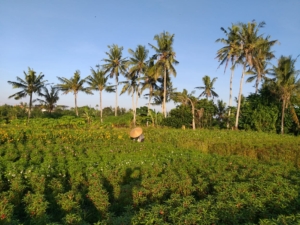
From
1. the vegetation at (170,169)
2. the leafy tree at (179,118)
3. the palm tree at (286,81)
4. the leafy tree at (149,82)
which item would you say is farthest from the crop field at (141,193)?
the leafy tree at (149,82)

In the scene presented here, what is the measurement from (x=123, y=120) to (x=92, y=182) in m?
24.7

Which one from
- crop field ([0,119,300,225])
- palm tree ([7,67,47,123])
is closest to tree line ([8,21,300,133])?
palm tree ([7,67,47,123])

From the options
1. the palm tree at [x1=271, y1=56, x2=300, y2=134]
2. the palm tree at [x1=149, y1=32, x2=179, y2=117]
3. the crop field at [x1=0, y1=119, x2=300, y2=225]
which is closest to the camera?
the crop field at [x1=0, y1=119, x2=300, y2=225]

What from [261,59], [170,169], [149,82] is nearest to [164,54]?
[149,82]

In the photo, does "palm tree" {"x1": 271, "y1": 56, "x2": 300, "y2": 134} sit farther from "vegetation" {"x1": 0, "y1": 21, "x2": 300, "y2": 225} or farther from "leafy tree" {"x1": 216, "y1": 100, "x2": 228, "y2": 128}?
"leafy tree" {"x1": 216, "y1": 100, "x2": 228, "y2": 128}

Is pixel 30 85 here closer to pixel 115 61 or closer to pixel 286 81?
pixel 115 61

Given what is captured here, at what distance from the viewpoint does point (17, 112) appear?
3319cm

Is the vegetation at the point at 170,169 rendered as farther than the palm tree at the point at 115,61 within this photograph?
No

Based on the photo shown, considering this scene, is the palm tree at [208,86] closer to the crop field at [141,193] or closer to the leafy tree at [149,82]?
the leafy tree at [149,82]

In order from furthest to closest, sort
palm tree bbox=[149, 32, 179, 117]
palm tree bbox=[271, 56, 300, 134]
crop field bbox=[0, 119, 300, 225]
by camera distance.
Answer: palm tree bbox=[149, 32, 179, 117], palm tree bbox=[271, 56, 300, 134], crop field bbox=[0, 119, 300, 225]

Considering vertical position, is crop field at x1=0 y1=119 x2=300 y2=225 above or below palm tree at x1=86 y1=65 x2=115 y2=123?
below

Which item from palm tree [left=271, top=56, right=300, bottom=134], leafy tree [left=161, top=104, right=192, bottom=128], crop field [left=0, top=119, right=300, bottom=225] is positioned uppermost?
palm tree [left=271, top=56, right=300, bottom=134]

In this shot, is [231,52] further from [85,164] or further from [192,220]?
[192,220]

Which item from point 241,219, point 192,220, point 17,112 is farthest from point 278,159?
point 17,112
